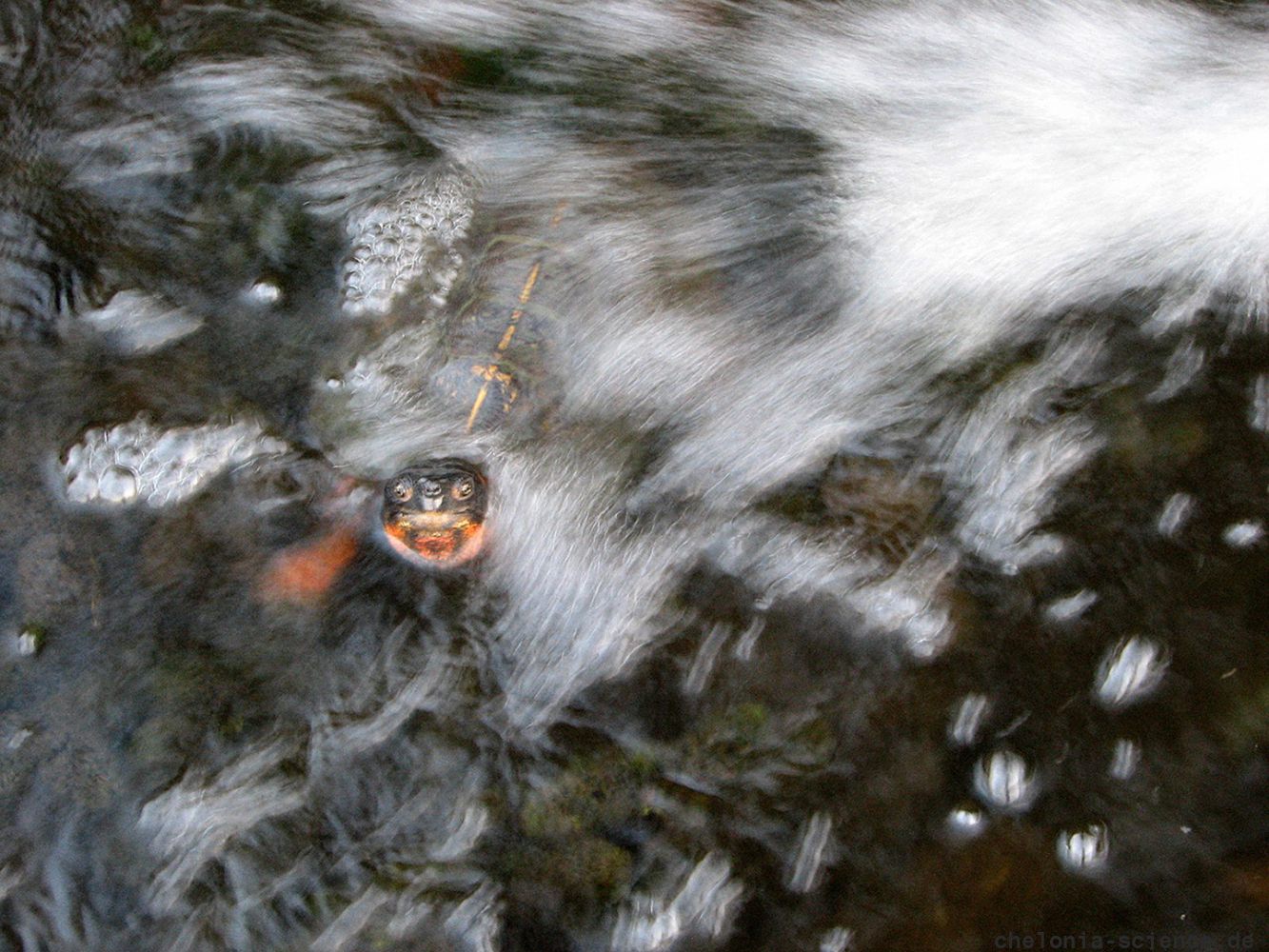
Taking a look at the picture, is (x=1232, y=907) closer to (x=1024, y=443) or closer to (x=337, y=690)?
(x=1024, y=443)

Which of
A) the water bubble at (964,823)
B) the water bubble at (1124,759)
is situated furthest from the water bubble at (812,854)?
the water bubble at (1124,759)

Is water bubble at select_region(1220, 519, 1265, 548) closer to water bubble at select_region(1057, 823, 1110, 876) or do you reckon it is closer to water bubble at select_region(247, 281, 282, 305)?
water bubble at select_region(1057, 823, 1110, 876)

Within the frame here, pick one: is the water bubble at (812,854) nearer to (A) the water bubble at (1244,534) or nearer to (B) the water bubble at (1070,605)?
(B) the water bubble at (1070,605)

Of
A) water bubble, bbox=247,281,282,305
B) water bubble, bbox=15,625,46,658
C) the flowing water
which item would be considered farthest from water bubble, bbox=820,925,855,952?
water bubble, bbox=247,281,282,305

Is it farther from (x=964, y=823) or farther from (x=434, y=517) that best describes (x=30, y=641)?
(x=964, y=823)

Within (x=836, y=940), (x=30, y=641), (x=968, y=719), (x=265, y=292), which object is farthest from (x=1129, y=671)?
(x=30, y=641)

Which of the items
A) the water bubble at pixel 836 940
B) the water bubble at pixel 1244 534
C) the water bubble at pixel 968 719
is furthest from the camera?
the water bubble at pixel 1244 534
